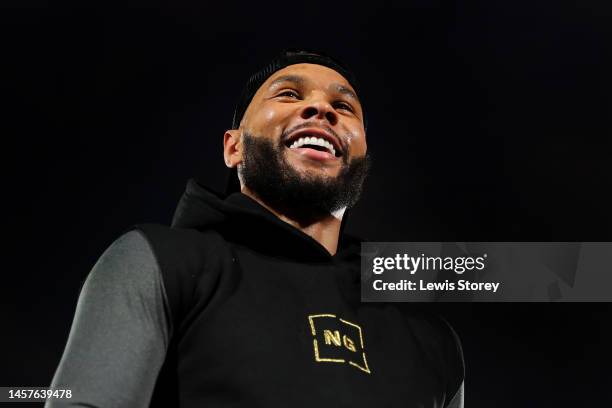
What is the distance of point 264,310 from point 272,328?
Answer: 1.6 inches

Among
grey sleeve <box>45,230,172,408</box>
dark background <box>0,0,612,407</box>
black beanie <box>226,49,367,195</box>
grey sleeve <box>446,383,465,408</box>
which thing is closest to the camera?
grey sleeve <box>45,230,172,408</box>

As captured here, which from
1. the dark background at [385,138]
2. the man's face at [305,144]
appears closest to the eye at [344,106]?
the man's face at [305,144]

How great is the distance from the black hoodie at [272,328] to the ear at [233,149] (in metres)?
0.33

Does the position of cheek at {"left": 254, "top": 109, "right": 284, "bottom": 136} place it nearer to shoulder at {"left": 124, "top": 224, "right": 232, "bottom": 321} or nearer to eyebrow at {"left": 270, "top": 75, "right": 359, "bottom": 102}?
eyebrow at {"left": 270, "top": 75, "right": 359, "bottom": 102}

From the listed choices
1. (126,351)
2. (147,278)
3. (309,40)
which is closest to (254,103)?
(147,278)

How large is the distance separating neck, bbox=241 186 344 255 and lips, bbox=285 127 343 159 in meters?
0.16

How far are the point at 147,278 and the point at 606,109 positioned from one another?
127 inches

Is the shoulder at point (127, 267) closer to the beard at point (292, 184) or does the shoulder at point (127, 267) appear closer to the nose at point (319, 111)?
the beard at point (292, 184)

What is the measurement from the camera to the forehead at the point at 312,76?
1734mm

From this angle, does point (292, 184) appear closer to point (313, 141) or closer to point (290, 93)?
point (313, 141)

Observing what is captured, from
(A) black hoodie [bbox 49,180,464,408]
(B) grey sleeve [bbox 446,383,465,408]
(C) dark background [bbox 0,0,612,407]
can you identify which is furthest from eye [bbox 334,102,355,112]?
(C) dark background [bbox 0,0,612,407]

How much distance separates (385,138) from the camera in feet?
11.9

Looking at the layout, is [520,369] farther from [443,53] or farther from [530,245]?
[443,53]

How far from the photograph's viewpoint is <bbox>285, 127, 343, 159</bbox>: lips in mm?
1585
